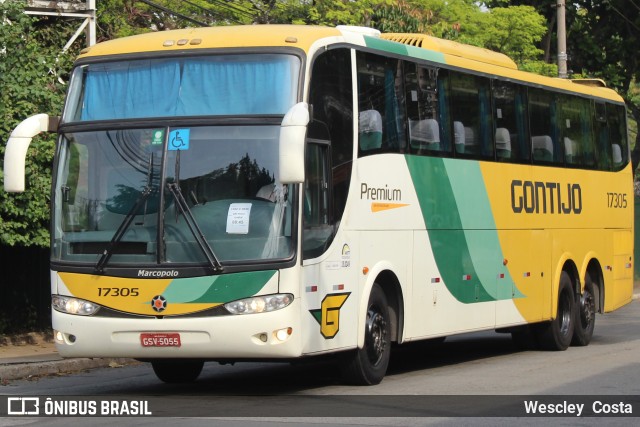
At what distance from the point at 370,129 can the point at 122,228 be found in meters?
2.92

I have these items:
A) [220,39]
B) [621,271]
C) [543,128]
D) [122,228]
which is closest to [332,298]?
[122,228]

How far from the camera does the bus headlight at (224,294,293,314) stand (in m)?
11.2

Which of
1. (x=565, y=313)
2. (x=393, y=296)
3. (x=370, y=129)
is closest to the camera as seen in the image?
(x=370, y=129)

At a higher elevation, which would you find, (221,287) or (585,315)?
(221,287)

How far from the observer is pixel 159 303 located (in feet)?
37.1

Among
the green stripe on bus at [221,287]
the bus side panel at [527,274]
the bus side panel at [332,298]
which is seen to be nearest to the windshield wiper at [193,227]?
the green stripe on bus at [221,287]

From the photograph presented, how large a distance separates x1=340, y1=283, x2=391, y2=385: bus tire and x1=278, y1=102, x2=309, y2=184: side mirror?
104 inches

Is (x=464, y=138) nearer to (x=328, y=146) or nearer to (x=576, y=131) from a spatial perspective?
(x=328, y=146)

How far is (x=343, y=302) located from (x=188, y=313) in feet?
5.57

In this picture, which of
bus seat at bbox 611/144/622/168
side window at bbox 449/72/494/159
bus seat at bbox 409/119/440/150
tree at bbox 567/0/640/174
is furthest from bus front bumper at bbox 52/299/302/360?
tree at bbox 567/0/640/174

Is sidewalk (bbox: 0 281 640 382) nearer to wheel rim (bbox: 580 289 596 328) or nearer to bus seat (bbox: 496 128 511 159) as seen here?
bus seat (bbox: 496 128 511 159)

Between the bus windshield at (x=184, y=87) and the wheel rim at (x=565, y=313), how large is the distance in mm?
8074

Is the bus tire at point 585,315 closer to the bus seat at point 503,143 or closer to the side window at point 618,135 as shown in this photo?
the side window at point 618,135

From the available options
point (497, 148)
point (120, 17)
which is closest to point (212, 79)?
point (497, 148)
